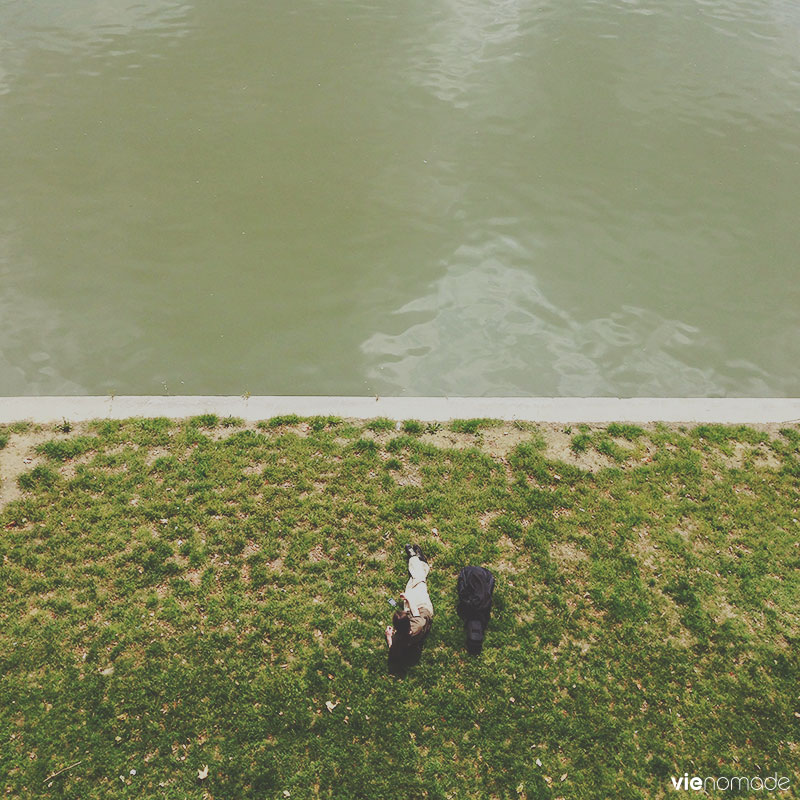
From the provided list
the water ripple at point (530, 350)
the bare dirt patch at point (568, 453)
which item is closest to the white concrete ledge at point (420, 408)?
the bare dirt patch at point (568, 453)

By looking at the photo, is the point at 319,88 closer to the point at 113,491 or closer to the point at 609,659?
the point at 113,491

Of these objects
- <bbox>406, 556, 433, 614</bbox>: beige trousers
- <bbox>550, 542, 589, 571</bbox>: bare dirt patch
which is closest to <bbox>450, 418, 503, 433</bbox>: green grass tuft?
<bbox>550, 542, 589, 571</bbox>: bare dirt patch

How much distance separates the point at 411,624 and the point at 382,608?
19.3 inches

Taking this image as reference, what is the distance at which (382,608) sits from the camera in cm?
590

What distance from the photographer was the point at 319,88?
42.6 feet

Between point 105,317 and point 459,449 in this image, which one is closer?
point 459,449

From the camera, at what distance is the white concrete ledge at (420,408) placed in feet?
23.8

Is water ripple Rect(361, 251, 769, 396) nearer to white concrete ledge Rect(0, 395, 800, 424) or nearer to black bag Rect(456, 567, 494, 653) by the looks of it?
white concrete ledge Rect(0, 395, 800, 424)

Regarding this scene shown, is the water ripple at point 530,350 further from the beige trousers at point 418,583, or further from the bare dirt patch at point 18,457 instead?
the bare dirt patch at point 18,457

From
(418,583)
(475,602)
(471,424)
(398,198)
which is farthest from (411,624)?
(398,198)

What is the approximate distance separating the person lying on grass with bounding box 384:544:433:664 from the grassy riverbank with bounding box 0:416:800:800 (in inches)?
6.7

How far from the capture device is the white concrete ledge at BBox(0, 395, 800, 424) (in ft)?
23.8

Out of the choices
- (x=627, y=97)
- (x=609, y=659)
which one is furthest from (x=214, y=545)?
(x=627, y=97)

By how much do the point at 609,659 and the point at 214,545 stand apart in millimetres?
3836
